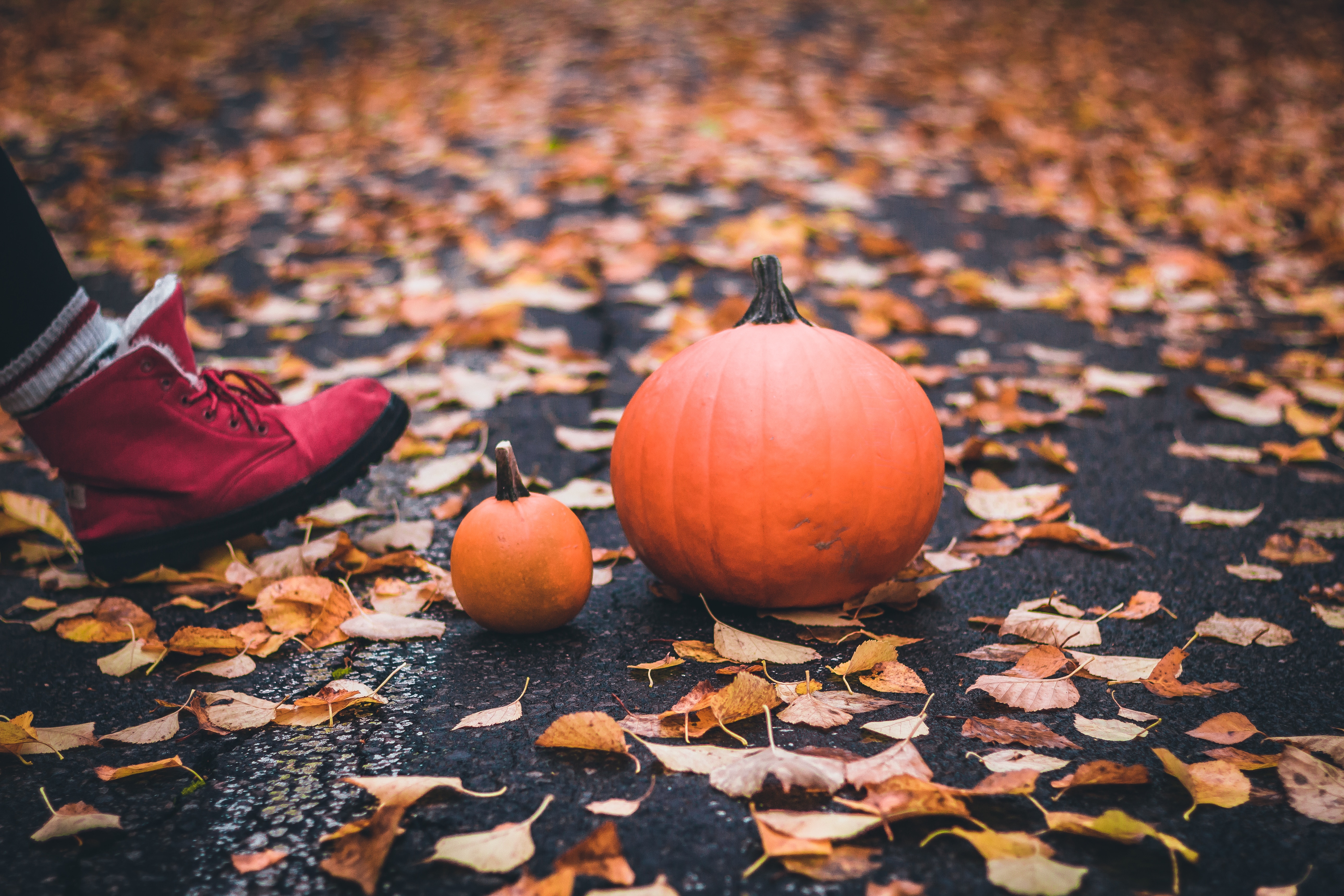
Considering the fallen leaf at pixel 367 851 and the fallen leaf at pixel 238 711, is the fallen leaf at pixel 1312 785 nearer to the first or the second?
the fallen leaf at pixel 367 851

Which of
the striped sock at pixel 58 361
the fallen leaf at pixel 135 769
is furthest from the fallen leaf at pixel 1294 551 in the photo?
the striped sock at pixel 58 361

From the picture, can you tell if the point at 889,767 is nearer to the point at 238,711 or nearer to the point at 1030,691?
the point at 1030,691

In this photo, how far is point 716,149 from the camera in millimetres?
5504

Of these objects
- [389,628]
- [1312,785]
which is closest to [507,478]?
[389,628]

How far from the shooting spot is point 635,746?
4.06 ft

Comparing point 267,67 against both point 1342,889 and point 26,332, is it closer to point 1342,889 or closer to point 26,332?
point 26,332

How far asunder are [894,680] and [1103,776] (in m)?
0.33

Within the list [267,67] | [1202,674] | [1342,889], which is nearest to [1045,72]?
[267,67]

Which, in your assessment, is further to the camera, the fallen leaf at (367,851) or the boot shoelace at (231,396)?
the boot shoelace at (231,396)

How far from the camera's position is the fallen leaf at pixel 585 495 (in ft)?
6.88

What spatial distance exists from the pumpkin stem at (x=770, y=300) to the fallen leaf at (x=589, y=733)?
2.38ft

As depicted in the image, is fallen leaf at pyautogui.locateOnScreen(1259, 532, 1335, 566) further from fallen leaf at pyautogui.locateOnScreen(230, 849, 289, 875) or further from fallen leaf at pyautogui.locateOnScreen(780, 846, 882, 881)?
fallen leaf at pyautogui.locateOnScreen(230, 849, 289, 875)

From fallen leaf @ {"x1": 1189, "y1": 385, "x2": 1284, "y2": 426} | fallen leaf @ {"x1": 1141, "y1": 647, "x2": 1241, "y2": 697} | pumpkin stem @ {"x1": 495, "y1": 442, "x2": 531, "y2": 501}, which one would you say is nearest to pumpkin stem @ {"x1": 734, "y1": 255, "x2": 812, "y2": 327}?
pumpkin stem @ {"x1": 495, "y1": 442, "x2": 531, "y2": 501}

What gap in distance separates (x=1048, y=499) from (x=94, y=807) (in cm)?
187
